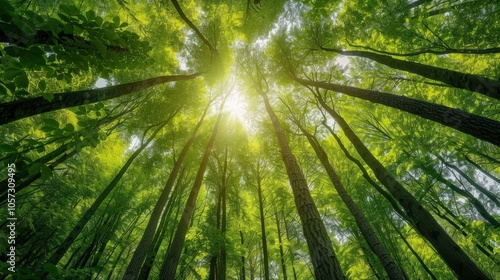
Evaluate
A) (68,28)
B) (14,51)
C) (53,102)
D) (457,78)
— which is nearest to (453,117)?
(457,78)

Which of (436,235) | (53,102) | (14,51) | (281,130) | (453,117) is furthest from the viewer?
(281,130)

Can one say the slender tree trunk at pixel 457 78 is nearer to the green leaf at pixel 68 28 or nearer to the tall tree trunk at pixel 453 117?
the tall tree trunk at pixel 453 117

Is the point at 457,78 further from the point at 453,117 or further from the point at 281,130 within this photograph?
the point at 281,130

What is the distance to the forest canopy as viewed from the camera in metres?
3.54

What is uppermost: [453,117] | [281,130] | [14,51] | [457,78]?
[281,130]

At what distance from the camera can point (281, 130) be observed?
5363 mm

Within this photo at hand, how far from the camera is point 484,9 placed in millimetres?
4973

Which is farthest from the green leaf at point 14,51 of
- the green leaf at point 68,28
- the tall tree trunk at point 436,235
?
the tall tree trunk at point 436,235

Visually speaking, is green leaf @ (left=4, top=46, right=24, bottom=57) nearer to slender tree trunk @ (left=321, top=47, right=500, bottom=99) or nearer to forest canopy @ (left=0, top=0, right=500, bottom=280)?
forest canopy @ (left=0, top=0, right=500, bottom=280)

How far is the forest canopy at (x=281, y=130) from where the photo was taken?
3.54m

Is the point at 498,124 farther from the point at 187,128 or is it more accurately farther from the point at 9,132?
the point at 9,132

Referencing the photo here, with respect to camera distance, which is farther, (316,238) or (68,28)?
(316,238)

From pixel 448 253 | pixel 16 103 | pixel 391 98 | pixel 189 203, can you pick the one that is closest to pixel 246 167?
pixel 189 203

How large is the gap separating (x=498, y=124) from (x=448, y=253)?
1.96 meters
